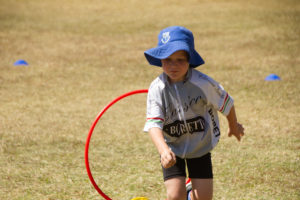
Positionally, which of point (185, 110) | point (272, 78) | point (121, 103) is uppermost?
point (272, 78)

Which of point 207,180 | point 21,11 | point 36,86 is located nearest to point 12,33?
point 21,11

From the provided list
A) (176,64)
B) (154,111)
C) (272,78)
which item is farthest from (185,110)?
(272,78)

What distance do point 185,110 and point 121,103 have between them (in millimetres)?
4405

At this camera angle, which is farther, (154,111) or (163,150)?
(154,111)

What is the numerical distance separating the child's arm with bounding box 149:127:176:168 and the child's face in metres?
0.41

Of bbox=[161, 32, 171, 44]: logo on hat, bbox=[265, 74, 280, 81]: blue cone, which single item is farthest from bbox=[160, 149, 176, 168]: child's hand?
bbox=[265, 74, 280, 81]: blue cone

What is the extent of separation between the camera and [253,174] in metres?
4.66

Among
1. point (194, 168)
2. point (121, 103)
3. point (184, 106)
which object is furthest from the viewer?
point (121, 103)

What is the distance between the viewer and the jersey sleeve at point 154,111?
3.06m

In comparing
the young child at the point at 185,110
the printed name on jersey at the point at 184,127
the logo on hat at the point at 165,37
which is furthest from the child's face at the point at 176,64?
the printed name on jersey at the point at 184,127

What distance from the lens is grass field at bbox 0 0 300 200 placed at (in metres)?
4.55

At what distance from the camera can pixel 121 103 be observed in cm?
752

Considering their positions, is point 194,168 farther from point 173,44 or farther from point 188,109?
point 173,44

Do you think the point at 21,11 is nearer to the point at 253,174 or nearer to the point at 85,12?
the point at 85,12
